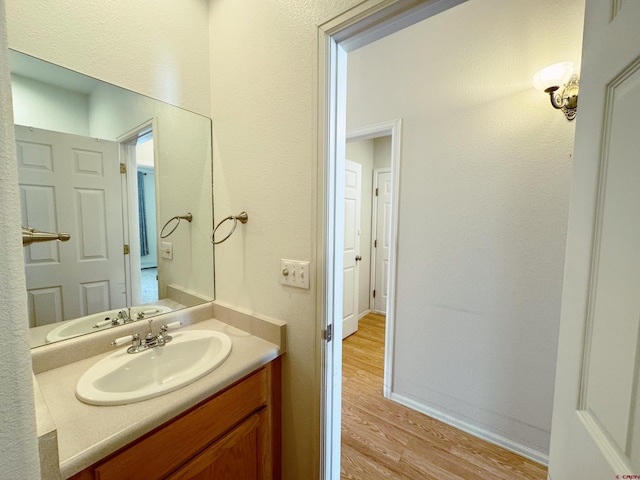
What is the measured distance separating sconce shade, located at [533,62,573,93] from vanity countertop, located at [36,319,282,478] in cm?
177

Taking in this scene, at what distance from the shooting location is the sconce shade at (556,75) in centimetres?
120

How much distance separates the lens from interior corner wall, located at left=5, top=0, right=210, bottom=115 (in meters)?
0.84

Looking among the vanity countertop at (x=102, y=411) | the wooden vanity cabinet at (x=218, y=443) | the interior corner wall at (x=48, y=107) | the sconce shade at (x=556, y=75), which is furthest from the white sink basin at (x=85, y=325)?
the sconce shade at (x=556, y=75)

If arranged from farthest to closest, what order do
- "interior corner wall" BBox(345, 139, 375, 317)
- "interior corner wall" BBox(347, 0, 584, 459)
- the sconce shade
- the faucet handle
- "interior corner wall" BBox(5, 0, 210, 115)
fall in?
"interior corner wall" BBox(345, 139, 375, 317)
"interior corner wall" BBox(347, 0, 584, 459)
the sconce shade
the faucet handle
"interior corner wall" BBox(5, 0, 210, 115)

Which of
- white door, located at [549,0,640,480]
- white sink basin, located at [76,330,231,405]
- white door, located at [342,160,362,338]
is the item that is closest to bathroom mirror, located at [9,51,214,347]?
white sink basin, located at [76,330,231,405]

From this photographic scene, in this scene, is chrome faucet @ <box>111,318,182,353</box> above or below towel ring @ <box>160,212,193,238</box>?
below

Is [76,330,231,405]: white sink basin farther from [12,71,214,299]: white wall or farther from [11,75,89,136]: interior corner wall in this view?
[11,75,89,136]: interior corner wall

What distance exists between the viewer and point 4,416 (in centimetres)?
33

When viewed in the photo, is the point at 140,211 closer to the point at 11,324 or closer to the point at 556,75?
the point at 11,324

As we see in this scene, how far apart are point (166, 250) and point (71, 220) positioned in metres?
0.36

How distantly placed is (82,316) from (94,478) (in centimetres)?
60

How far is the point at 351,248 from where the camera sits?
2.92 m

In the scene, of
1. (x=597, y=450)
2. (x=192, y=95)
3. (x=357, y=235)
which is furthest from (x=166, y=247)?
(x=357, y=235)

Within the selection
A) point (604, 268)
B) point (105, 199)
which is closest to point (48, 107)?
point (105, 199)
